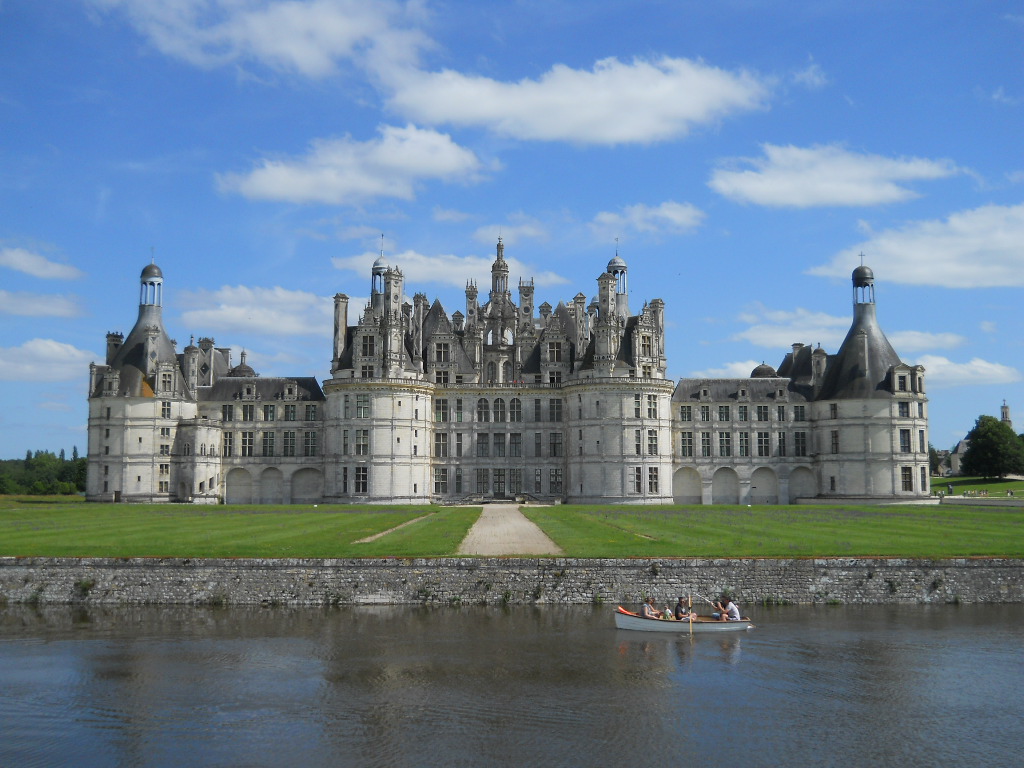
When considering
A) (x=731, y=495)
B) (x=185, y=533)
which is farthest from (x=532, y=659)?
(x=731, y=495)

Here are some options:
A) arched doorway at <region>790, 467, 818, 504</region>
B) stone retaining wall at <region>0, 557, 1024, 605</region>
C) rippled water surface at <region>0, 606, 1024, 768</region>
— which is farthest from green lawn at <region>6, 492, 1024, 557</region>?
arched doorway at <region>790, 467, 818, 504</region>

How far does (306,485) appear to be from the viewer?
273 ft

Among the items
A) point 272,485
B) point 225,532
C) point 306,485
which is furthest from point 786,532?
point 272,485

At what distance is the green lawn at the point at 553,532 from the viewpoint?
3694 cm

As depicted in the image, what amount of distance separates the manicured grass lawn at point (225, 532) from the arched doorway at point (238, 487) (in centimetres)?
1870

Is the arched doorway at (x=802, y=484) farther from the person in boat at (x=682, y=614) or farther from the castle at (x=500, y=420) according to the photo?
the person in boat at (x=682, y=614)

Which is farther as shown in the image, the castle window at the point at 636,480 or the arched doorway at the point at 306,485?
the arched doorway at the point at 306,485

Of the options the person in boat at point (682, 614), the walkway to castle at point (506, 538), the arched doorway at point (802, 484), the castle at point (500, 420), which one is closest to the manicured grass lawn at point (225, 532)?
the walkway to castle at point (506, 538)

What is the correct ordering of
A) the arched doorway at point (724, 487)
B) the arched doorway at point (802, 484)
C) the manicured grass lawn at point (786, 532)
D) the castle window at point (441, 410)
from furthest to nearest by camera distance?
1. the arched doorway at point (724, 487)
2. the arched doorway at point (802, 484)
3. the castle window at point (441, 410)
4. the manicured grass lawn at point (786, 532)

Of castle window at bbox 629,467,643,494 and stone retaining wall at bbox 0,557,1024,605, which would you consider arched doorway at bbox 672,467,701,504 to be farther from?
stone retaining wall at bbox 0,557,1024,605

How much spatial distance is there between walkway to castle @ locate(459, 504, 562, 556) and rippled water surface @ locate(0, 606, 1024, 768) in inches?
200

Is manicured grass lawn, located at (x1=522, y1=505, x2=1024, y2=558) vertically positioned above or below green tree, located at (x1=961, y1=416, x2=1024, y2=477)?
below

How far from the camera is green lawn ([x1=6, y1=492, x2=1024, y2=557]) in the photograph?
36938 mm

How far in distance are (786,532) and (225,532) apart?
26.6 metres
